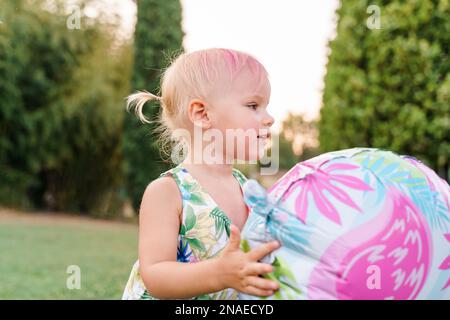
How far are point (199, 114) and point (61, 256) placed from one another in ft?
20.1

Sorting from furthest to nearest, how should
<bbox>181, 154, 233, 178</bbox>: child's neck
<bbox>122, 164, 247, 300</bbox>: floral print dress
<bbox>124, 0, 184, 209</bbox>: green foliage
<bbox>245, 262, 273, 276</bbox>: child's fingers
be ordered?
<bbox>124, 0, 184, 209</bbox>: green foliage, <bbox>181, 154, 233, 178</bbox>: child's neck, <bbox>122, 164, 247, 300</bbox>: floral print dress, <bbox>245, 262, 273, 276</bbox>: child's fingers

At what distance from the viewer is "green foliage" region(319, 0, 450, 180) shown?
7.92m

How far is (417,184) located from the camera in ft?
6.15

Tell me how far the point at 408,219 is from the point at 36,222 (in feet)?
39.4

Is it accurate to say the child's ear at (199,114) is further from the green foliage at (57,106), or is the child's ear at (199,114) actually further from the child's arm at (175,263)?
the green foliage at (57,106)

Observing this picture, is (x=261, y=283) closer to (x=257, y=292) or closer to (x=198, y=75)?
(x=257, y=292)

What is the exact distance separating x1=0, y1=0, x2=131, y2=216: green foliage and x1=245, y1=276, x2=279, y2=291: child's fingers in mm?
13113

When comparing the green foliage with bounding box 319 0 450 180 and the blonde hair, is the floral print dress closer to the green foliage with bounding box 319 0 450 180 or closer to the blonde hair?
the blonde hair

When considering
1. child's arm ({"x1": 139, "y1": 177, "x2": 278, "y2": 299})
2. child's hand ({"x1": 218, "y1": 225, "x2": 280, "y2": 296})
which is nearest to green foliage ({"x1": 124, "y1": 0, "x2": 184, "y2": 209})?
child's arm ({"x1": 139, "y1": 177, "x2": 278, "y2": 299})

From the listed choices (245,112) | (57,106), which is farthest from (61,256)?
(57,106)

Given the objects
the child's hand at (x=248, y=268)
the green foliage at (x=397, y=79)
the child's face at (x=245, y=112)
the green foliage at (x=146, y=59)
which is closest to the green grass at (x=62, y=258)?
the green foliage at (x=146, y=59)

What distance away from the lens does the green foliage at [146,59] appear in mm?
13547

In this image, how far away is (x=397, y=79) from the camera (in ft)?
27.0

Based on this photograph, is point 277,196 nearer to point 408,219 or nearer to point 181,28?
point 408,219
